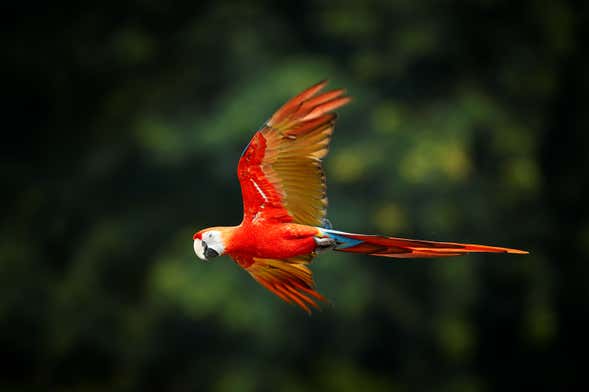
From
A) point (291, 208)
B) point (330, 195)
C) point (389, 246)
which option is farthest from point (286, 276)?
point (330, 195)

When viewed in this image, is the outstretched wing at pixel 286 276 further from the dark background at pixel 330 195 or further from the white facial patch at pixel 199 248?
the dark background at pixel 330 195

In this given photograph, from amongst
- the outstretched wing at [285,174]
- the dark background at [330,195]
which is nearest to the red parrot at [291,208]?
the outstretched wing at [285,174]

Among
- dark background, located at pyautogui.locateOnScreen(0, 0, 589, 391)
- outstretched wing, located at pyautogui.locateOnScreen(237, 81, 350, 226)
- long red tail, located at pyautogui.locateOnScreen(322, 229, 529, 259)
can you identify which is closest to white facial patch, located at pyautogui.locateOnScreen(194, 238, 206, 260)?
outstretched wing, located at pyautogui.locateOnScreen(237, 81, 350, 226)

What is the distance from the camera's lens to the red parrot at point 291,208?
1587mm

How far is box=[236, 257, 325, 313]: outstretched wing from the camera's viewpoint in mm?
1726

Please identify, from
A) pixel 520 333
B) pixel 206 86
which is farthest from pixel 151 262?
pixel 520 333

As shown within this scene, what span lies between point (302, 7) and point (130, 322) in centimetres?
294

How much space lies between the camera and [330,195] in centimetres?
580

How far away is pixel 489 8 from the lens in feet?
19.6

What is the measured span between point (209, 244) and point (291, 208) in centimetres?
21

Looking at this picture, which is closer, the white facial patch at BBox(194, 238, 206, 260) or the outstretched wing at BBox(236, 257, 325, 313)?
the white facial patch at BBox(194, 238, 206, 260)

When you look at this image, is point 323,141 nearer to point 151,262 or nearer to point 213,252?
point 213,252

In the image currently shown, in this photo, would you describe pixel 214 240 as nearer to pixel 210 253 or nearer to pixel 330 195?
pixel 210 253

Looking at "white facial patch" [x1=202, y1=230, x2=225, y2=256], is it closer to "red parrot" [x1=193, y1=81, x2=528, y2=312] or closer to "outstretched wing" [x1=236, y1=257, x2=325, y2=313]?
"red parrot" [x1=193, y1=81, x2=528, y2=312]
